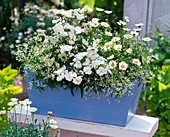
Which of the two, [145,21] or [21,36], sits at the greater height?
[145,21]

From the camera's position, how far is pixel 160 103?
6.88ft

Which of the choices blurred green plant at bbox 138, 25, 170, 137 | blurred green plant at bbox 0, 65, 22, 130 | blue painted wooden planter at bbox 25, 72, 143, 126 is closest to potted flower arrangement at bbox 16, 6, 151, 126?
blue painted wooden planter at bbox 25, 72, 143, 126

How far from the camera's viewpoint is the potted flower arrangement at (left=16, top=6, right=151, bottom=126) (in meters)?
1.09

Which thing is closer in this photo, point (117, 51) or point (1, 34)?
point (117, 51)

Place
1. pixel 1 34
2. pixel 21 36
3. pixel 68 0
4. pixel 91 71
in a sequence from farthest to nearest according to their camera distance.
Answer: pixel 68 0 → pixel 1 34 → pixel 21 36 → pixel 91 71

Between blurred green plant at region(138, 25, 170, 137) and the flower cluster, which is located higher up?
the flower cluster

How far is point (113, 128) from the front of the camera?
113 centimetres

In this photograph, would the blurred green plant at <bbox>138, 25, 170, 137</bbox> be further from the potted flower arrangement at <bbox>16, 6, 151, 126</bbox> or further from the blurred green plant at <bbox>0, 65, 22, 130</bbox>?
the blurred green plant at <bbox>0, 65, 22, 130</bbox>

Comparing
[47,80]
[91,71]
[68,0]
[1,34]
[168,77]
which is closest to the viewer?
[91,71]

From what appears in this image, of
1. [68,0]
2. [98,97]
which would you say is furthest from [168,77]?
[68,0]

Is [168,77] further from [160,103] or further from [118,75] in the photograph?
[118,75]

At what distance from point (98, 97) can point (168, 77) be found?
1.14m

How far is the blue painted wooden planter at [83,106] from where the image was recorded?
1124mm

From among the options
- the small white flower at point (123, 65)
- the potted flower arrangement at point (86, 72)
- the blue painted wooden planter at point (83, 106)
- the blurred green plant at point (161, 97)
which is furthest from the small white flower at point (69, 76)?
the blurred green plant at point (161, 97)
